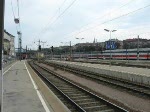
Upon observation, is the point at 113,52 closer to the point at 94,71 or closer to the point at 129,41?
the point at 94,71

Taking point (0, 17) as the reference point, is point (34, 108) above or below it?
below

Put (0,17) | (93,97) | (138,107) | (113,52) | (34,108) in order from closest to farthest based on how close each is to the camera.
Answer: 1. (0,17)
2. (34,108)
3. (138,107)
4. (93,97)
5. (113,52)

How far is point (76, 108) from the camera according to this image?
45.1 feet

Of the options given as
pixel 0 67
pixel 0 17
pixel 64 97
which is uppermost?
pixel 0 17

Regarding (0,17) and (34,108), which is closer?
(0,17)

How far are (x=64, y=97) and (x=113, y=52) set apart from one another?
69.1 metres

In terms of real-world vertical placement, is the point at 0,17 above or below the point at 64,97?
above

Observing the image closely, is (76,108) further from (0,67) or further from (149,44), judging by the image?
(149,44)

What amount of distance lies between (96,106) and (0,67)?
8.67 metres

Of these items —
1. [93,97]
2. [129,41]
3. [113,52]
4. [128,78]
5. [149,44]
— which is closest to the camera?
[93,97]

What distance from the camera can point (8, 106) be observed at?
12727 millimetres

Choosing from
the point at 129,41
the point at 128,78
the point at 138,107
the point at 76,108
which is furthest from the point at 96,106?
the point at 129,41

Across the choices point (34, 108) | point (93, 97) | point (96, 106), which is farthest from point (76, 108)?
point (93, 97)

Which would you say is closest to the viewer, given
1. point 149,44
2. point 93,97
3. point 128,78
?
point 93,97
